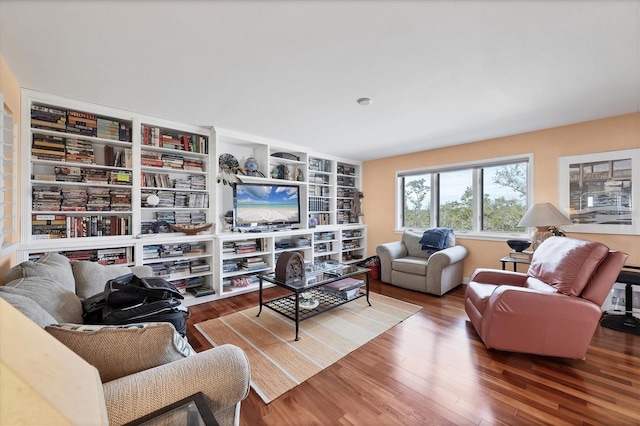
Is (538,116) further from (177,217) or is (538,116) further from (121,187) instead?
(121,187)

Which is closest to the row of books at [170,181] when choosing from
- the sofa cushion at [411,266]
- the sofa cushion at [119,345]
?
the sofa cushion at [119,345]

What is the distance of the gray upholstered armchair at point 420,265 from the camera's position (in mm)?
3379

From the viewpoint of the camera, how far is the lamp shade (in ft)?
9.09

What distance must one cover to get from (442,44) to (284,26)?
1.02 metres

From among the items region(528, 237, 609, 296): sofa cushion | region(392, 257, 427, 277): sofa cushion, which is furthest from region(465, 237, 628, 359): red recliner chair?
region(392, 257, 427, 277): sofa cushion

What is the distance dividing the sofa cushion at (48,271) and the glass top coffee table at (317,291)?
4.90 feet

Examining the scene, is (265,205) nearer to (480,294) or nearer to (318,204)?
(318,204)

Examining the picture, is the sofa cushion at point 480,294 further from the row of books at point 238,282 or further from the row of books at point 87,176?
the row of books at point 87,176

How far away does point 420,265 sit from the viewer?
3523mm

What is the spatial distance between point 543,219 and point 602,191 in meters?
0.87

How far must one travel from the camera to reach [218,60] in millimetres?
1819

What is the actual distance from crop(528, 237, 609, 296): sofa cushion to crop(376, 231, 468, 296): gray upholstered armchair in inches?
46.6

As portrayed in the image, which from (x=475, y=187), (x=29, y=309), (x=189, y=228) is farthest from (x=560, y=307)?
(x=189, y=228)

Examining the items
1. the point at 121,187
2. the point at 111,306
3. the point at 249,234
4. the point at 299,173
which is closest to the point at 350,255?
the point at 299,173
